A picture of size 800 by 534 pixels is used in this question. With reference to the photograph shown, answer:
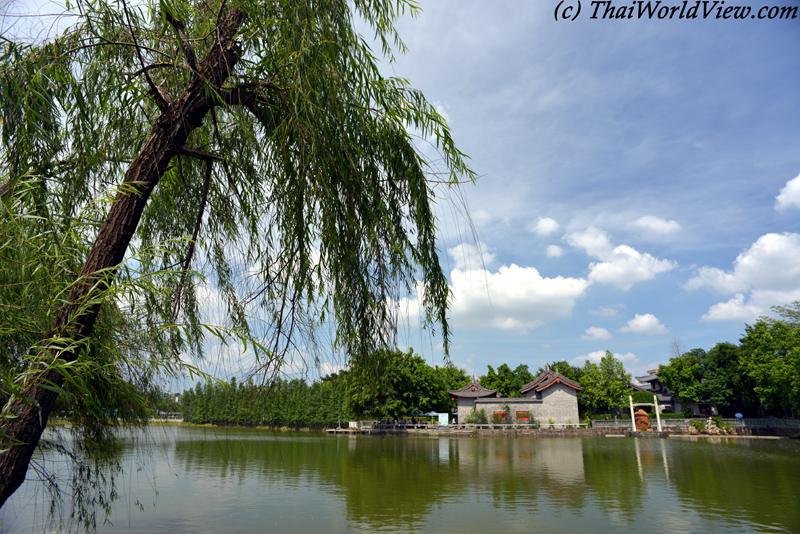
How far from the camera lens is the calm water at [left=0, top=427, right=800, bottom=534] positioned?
9.84 metres

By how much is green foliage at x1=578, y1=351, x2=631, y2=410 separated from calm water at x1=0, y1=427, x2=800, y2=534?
18.5 meters

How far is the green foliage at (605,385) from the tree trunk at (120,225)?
43.1 m

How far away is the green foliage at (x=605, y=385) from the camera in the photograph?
40.0 meters

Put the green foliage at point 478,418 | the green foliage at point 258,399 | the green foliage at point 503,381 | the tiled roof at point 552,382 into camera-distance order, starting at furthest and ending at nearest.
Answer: the green foliage at point 503,381
the green foliage at point 478,418
the tiled roof at point 552,382
the green foliage at point 258,399

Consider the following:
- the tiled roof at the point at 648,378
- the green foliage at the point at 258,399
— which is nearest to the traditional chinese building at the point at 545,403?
the tiled roof at the point at 648,378

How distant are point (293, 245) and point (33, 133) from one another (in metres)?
1.36

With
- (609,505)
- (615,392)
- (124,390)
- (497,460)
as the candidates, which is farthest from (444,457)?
(615,392)

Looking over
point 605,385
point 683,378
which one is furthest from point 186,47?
point 683,378

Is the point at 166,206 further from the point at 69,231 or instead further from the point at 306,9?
the point at 306,9

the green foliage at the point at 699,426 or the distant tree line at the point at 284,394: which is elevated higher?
the distant tree line at the point at 284,394

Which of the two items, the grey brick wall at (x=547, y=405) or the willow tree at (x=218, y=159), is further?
the grey brick wall at (x=547, y=405)

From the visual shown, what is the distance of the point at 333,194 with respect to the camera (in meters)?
2.24

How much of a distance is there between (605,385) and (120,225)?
44233 mm

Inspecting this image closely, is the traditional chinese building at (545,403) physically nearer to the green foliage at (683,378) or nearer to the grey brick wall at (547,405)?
the grey brick wall at (547,405)
